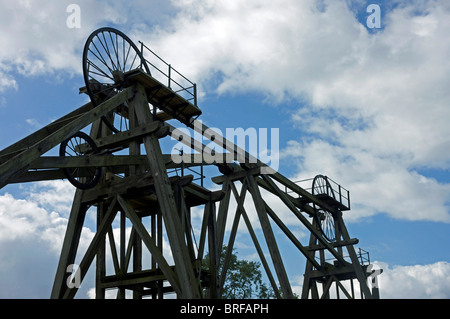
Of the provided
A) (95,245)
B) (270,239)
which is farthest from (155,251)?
(270,239)

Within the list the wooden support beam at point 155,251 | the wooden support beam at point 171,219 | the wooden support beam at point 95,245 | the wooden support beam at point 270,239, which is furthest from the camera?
the wooden support beam at point 270,239

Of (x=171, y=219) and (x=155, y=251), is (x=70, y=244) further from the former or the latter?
(x=171, y=219)

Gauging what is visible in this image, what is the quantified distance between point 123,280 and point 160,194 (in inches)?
133

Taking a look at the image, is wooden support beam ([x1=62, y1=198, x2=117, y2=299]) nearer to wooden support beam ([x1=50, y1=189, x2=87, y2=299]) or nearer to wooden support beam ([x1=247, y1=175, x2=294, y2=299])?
wooden support beam ([x1=50, y1=189, x2=87, y2=299])

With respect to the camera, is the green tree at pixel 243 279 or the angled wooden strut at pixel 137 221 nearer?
the angled wooden strut at pixel 137 221

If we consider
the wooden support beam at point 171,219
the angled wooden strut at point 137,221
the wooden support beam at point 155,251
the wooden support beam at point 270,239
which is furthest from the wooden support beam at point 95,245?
the wooden support beam at point 270,239

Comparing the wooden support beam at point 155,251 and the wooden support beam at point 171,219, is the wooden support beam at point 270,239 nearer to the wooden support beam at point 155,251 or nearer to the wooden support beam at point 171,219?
the wooden support beam at point 171,219

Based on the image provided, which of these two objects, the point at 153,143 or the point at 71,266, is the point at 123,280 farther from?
the point at 153,143

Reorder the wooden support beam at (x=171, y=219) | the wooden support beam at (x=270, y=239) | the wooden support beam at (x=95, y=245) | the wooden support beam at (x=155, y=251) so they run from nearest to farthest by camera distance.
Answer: the wooden support beam at (x=171, y=219)
the wooden support beam at (x=155, y=251)
the wooden support beam at (x=95, y=245)
the wooden support beam at (x=270, y=239)

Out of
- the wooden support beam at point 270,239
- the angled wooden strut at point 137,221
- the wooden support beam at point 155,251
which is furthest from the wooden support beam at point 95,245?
the wooden support beam at point 270,239

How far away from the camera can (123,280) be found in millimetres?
16047

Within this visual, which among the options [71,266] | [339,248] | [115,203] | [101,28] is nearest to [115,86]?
[101,28]
